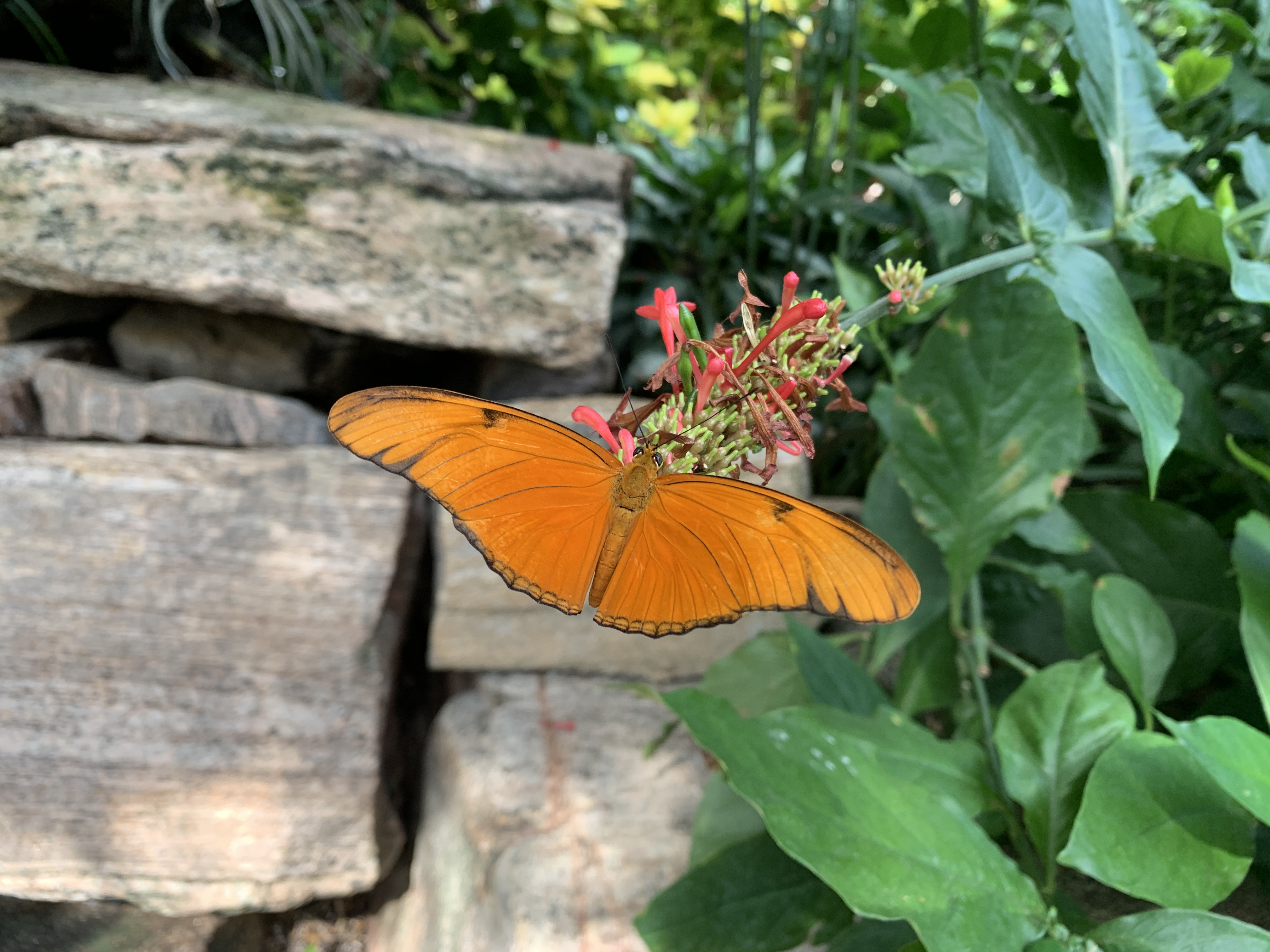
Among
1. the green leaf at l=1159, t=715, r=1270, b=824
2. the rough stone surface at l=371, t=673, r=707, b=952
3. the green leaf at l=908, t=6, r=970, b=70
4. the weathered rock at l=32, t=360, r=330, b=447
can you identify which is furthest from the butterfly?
→ the green leaf at l=908, t=6, r=970, b=70

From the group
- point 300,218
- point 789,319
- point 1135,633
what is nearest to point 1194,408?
point 1135,633

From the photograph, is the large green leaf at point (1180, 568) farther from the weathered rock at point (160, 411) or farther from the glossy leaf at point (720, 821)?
the weathered rock at point (160, 411)

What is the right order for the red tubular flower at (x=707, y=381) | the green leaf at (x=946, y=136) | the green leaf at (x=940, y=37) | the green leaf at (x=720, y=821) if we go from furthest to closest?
the green leaf at (x=940, y=37) → the green leaf at (x=720, y=821) → the green leaf at (x=946, y=136) → the red tubular flower at (x=707, y=381)

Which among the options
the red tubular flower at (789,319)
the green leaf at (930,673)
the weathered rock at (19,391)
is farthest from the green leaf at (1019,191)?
the weathered rock at (19,391)

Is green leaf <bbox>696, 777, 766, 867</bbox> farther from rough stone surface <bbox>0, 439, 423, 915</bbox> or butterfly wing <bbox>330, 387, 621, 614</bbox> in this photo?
rough stone surface <bbox>0, 439, 423, 915</bbox>

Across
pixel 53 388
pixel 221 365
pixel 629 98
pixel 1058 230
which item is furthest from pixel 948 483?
pixel 629 98

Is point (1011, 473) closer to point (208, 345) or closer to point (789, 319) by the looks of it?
point (789, 319)

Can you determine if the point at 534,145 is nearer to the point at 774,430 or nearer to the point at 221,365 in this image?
the point at 221,365
